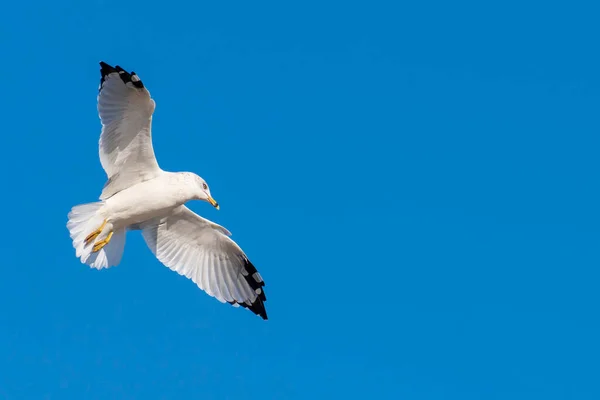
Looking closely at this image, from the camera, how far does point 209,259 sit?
50.6 feet

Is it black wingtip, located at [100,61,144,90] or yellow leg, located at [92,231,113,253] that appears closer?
black wingtip, located at [100,61,144,90]

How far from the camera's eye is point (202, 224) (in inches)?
596

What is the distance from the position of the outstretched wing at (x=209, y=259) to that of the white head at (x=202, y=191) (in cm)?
87

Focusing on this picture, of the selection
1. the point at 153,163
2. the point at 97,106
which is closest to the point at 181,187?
the point at 153,163

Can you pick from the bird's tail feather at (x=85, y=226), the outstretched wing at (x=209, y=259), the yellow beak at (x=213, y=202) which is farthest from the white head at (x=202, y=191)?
the bird's tail feather at (x=85, y=226)

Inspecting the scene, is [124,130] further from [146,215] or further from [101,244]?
[101,244]

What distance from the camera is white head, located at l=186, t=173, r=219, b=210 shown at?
14.2 meters

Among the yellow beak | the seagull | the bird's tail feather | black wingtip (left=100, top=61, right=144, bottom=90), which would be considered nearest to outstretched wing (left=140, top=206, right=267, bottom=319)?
the seagull

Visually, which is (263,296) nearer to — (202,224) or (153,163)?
(202,224)

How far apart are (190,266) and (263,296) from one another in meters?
1.03

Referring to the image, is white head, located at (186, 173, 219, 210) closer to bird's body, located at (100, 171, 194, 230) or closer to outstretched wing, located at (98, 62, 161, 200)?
bird's body, located at (100, 171, 194, 230)

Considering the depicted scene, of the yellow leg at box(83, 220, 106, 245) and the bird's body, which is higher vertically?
the bird's body

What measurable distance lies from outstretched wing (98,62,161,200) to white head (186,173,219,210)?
499mm

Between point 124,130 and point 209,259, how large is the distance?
233cm
